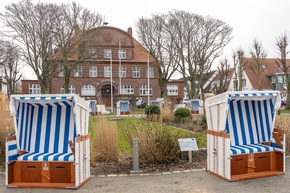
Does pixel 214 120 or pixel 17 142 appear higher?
pixel 214 120

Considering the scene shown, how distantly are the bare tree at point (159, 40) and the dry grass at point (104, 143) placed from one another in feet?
95.1

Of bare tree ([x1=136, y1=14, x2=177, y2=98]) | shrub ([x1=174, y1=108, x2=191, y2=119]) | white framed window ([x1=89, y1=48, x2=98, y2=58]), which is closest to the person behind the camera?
shrub ([x1=174, y1=108, x2=191, y2=119])

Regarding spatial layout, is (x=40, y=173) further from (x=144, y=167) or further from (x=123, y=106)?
(x=123, y=106)

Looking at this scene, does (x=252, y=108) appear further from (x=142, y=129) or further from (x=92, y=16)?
(x=92, y=16)

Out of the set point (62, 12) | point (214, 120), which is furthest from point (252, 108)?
point (62, 12)

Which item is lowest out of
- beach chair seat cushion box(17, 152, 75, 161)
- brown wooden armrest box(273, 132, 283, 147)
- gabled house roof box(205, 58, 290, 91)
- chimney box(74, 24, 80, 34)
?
beach chair seat cushion box(17, 152, 75, 161)

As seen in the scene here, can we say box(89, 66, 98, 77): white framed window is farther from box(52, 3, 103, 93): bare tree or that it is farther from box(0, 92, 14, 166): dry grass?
box(0, 92, 14, 166): dry grass

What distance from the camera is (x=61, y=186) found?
587 centimetres

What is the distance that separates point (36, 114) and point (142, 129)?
8.82 ft

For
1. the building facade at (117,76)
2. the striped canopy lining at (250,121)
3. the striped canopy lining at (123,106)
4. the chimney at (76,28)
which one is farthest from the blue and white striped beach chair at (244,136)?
the building facade at (117,76)

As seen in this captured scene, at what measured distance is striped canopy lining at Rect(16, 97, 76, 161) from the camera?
6531 mm

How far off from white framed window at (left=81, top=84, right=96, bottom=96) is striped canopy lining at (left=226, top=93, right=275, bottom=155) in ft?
146

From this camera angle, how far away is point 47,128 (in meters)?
6.64

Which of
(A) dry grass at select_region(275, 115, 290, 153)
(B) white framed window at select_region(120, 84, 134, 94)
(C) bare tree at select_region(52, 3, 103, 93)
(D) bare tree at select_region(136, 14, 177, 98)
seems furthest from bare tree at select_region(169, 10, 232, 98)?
(A) dry grass at select_region(275, 115, 290, 153)
